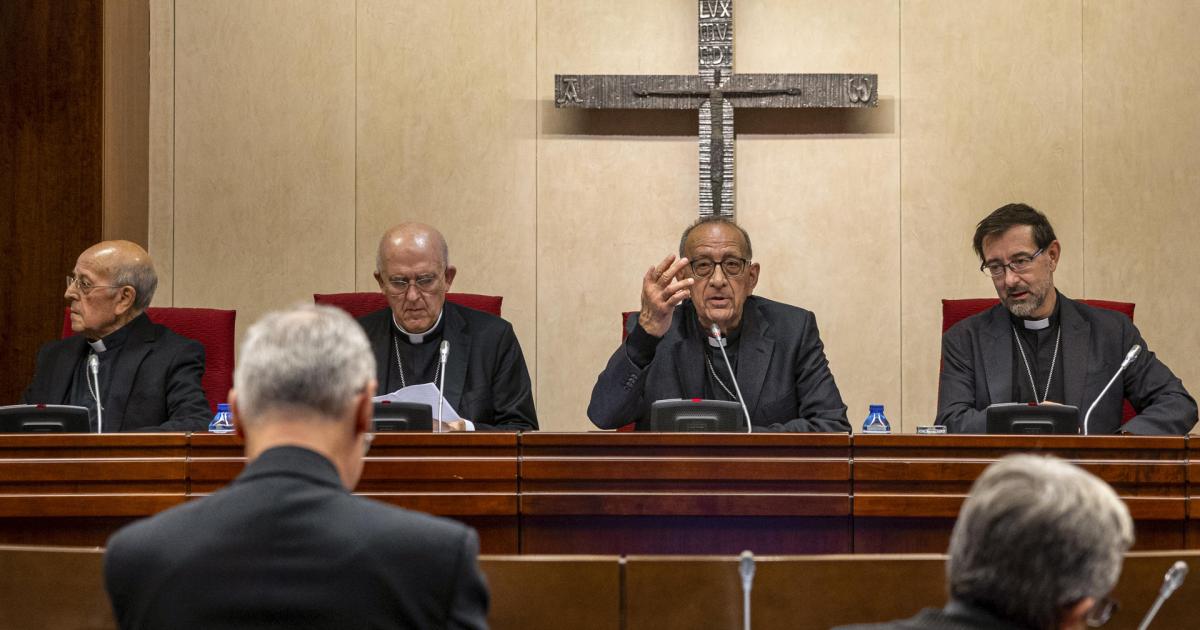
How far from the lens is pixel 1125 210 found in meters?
5.60

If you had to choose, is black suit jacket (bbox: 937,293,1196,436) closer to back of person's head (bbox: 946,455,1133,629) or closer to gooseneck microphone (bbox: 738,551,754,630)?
gooseneck microphone (bbox: 738,551,754,630)

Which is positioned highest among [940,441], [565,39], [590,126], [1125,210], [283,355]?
[565,39]

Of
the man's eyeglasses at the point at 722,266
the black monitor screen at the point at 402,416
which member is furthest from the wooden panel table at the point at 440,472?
the man's eyeglasses at the point at 722,266

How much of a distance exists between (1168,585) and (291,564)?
1635 millimetres

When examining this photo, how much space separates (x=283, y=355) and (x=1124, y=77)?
16.2 feet

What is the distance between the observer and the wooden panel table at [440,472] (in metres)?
3.14

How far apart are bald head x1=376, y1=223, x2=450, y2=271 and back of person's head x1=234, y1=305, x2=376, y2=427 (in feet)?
9.57

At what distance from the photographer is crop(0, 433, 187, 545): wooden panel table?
3164 millimetres

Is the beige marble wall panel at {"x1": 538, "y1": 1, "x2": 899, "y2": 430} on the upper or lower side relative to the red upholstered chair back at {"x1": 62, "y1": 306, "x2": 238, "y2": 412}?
upper

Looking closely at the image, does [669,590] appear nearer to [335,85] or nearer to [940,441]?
[940,441]

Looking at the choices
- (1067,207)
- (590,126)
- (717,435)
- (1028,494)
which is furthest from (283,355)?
(1067,207)

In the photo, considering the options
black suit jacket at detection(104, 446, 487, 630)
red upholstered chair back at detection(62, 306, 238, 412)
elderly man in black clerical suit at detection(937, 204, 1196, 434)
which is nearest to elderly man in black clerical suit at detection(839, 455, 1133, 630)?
black suit jacket at detection(104, 446, 487, 630)

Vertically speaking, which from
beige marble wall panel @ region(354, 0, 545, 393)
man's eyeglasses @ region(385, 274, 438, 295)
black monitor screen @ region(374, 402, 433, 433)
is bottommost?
black monitor screen @ region(374, 402, 433, 433)

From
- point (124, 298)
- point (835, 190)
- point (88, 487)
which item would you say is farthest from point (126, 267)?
point (835, 190)
